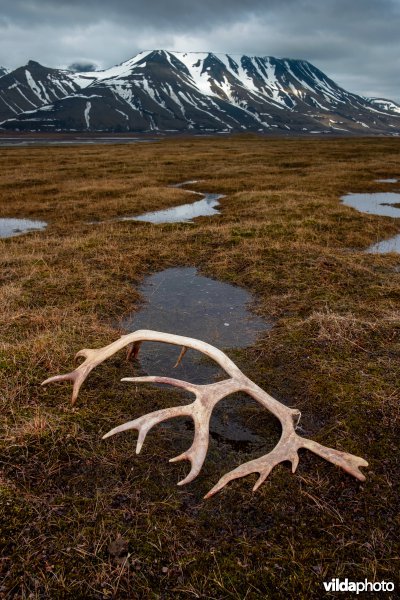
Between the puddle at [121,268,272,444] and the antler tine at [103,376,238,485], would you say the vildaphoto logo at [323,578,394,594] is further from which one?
the puddle at [121,268,272,444]

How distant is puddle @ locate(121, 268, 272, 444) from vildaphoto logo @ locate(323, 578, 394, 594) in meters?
2.02

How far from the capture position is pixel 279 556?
374 cm

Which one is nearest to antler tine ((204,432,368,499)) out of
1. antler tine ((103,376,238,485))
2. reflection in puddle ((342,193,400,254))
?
antler tine ((103,376,238,485))

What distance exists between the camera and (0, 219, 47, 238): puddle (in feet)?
63.5

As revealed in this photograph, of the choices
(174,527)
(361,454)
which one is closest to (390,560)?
(361,454)

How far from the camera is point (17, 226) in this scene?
20.8 metres

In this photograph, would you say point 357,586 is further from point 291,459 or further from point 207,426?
point 207,426

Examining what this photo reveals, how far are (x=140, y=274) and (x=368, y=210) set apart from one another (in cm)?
1719

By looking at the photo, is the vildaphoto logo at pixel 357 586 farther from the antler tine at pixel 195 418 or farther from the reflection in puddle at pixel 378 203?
the reflection in puddle at pixel 378 203

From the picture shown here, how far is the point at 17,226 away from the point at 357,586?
21462mm

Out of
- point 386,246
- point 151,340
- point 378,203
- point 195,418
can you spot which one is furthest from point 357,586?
point 378,203

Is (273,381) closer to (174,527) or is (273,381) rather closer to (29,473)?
(174,527)

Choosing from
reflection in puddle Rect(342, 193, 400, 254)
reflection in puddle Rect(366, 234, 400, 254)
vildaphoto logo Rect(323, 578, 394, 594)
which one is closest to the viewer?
vildaphoto logo Rect(323, 578, 394, 594)

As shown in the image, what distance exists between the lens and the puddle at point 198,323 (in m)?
6.18
